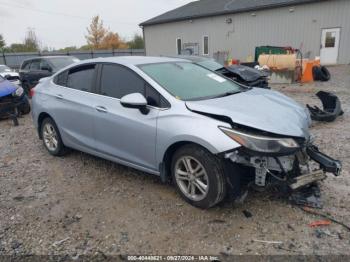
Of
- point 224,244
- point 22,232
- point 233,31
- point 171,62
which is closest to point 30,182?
point 22,232

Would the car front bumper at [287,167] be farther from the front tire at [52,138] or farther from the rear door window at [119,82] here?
the front tire at [52,138]

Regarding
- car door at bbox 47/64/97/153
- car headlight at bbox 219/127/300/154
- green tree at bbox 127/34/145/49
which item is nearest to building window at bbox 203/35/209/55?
green tree at bbox 127/34/145/49

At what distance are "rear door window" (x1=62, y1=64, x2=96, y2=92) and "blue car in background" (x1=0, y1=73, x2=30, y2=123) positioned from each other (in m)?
3.99

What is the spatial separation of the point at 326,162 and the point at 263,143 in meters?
0.89

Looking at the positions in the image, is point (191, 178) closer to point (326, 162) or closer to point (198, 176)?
point (198, 176)

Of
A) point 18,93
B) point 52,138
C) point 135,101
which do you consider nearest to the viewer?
point 135,101

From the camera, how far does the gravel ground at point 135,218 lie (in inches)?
113

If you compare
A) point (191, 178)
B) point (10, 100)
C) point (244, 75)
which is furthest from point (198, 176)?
point (10, 100)

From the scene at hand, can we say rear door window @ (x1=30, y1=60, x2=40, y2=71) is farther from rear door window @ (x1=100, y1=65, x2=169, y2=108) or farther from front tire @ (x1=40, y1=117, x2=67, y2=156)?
rear door window @ (x1=100, y1=65, x2=169, y2=108)

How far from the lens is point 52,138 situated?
5164mm

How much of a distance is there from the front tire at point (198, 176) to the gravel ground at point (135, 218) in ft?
0.52

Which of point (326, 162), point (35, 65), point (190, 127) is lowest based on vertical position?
point (326, 162)

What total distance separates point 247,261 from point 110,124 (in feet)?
7.34

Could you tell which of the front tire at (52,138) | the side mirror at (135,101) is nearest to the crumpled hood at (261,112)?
the side mirror at (135,101)
